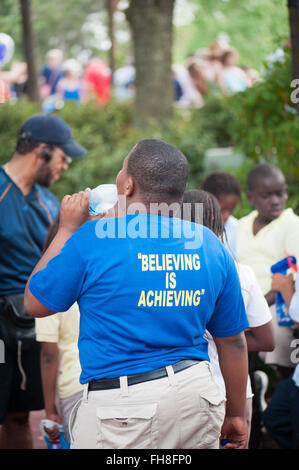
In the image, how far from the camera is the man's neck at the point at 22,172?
483 centimetres

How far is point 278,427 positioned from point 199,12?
1997cm

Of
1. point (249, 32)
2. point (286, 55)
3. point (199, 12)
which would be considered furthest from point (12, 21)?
point (286, 55)

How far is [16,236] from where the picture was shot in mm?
4637

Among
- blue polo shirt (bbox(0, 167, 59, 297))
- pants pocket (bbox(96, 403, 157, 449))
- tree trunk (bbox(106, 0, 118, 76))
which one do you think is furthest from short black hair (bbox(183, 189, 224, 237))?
tree trunk (bbox(106, 0, 118, 76))

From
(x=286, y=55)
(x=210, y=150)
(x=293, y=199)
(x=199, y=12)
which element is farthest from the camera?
(x=199, y=12)

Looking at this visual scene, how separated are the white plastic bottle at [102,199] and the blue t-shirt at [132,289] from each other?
262mm

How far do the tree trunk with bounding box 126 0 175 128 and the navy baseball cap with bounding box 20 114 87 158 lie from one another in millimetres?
6253

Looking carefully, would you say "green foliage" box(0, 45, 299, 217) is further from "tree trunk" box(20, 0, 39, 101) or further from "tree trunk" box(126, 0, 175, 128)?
"tree trunk" box(20, 0, 39, 101)

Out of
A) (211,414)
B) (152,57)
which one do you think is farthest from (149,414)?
(152,57)

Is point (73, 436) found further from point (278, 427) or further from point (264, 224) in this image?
point (264, 224)

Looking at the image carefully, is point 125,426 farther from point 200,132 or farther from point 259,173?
point 200,132

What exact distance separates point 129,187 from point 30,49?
11.9 m

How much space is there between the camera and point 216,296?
9.14 ft

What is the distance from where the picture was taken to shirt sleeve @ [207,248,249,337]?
2.84 m
